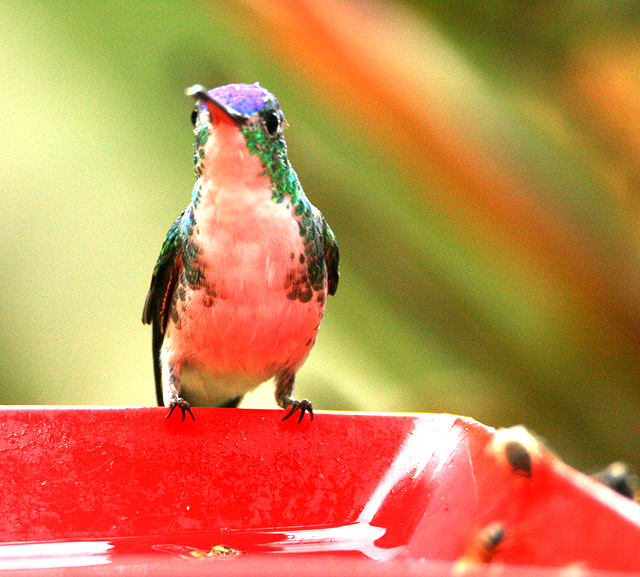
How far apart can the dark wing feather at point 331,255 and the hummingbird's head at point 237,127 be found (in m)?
0.32

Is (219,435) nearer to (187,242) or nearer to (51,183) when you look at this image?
(187,242)

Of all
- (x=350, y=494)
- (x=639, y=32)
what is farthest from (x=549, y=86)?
(x=350, y=494)

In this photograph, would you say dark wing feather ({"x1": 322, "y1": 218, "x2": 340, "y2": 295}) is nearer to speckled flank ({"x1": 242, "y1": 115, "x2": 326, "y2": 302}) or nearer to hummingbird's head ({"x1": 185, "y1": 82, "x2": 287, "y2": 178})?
speckled flank ({"x1": 242, "y1": 115, "x2": 326, "y2": 302})

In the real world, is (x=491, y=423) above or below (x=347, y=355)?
above

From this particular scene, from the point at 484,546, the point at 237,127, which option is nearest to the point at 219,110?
the point at 237,127

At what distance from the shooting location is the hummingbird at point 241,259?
138cm

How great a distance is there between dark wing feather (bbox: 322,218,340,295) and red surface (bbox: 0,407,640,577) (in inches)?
19.2

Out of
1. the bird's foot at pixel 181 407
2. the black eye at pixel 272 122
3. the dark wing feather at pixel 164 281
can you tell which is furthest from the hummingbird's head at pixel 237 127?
the bird's foot at pixel 181 407

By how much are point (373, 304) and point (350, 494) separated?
117 cm

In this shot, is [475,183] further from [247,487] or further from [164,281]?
[247,487]

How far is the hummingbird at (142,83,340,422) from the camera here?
4.51ft

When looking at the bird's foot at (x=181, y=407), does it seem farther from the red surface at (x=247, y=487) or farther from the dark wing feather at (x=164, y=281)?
the dark wing feather at (x=164, y=281)

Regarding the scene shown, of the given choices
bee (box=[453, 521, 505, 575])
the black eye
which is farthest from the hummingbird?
bee (box=[453, 521, 505, 575])

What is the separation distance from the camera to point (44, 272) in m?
3.69
